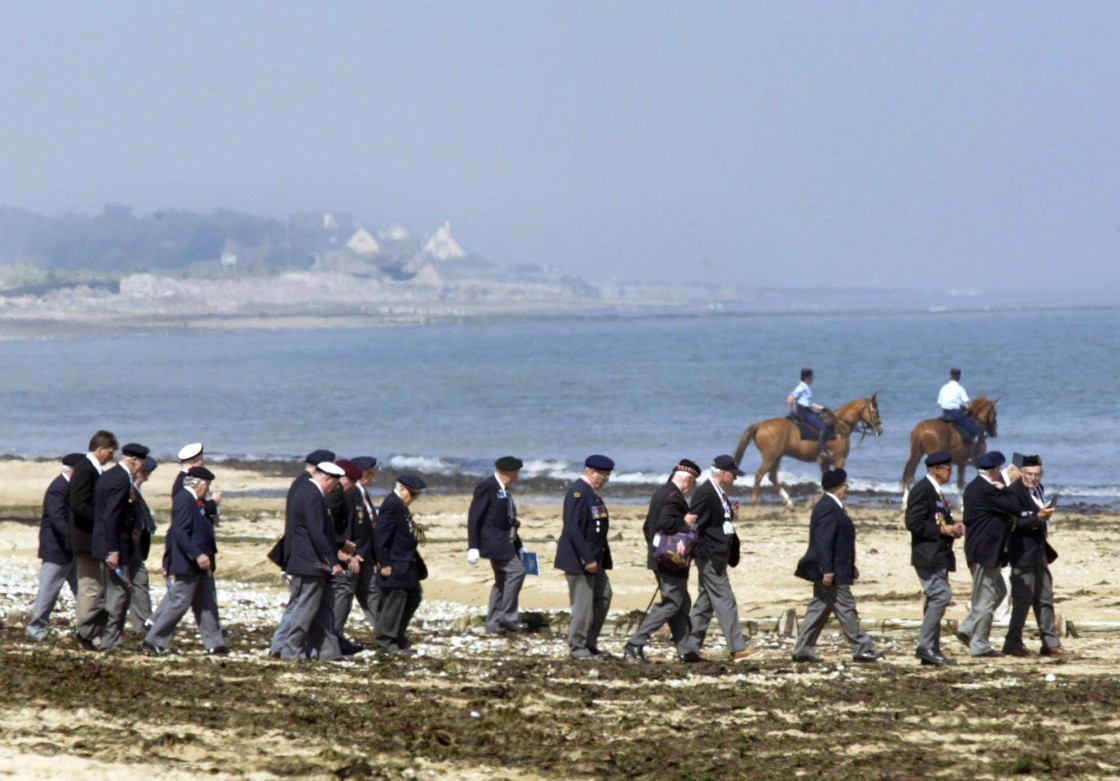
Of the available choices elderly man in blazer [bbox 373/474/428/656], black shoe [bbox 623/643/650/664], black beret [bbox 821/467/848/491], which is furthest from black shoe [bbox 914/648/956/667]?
elderly man in blazer [bbox 373/474/428/656]

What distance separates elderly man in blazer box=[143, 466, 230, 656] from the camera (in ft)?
42.2

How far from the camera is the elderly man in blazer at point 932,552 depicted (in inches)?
519

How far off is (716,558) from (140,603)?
523cm

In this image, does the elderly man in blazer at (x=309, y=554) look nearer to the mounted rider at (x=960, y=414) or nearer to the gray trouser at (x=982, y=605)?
the gray trouser at (x=982, y=605)

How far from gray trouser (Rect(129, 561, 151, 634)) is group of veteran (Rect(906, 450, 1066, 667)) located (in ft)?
22.1

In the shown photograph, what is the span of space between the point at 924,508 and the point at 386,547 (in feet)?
14.8

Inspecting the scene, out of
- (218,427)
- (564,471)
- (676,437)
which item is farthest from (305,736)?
(218,427)

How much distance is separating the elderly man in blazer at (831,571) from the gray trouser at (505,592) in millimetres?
2956

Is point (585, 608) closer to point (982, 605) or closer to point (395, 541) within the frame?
point (395, 541)

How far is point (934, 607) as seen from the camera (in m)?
13.2

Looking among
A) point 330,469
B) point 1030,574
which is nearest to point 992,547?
point 1030,574

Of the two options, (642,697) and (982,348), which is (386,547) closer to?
(642,697)

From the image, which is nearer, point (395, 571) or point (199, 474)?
point (199, 474)

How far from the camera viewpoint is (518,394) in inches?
2648
